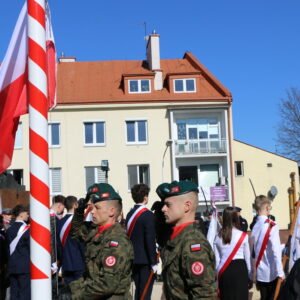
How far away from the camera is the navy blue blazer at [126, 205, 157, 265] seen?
8.98m

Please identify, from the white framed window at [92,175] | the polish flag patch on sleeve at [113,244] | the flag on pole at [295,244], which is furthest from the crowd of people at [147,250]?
the white framed window at [92,175]

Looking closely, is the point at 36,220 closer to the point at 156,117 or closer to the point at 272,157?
the point at 156,117

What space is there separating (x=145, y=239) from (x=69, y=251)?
1315 mm

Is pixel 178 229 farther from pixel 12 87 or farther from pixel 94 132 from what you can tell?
pixel 94 132

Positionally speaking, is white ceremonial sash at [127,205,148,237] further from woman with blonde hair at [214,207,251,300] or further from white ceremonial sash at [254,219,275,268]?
white ceremonial sash at [254,219,275,268]

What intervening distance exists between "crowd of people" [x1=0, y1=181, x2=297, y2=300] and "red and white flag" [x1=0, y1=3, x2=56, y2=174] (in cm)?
87

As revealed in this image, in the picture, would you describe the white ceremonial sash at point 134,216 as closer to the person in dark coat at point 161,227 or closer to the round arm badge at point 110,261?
the person in dark coat at point 161,227

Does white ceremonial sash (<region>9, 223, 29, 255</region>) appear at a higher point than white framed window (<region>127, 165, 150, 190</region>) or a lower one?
lower

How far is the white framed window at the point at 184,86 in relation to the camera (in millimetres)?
43344

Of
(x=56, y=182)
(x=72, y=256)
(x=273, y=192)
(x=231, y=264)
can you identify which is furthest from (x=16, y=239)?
(x=273, y=192)

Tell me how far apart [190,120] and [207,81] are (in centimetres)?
358

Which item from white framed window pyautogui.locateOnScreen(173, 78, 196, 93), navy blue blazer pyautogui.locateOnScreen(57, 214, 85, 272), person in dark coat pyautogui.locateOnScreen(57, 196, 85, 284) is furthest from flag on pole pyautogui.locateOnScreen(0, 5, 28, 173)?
white framed window pyautogui.locateOnScreen(173, 78, 196, 93)

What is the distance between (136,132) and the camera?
42094 millimetres

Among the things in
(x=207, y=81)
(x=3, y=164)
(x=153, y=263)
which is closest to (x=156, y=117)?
(x=207, y=81)
